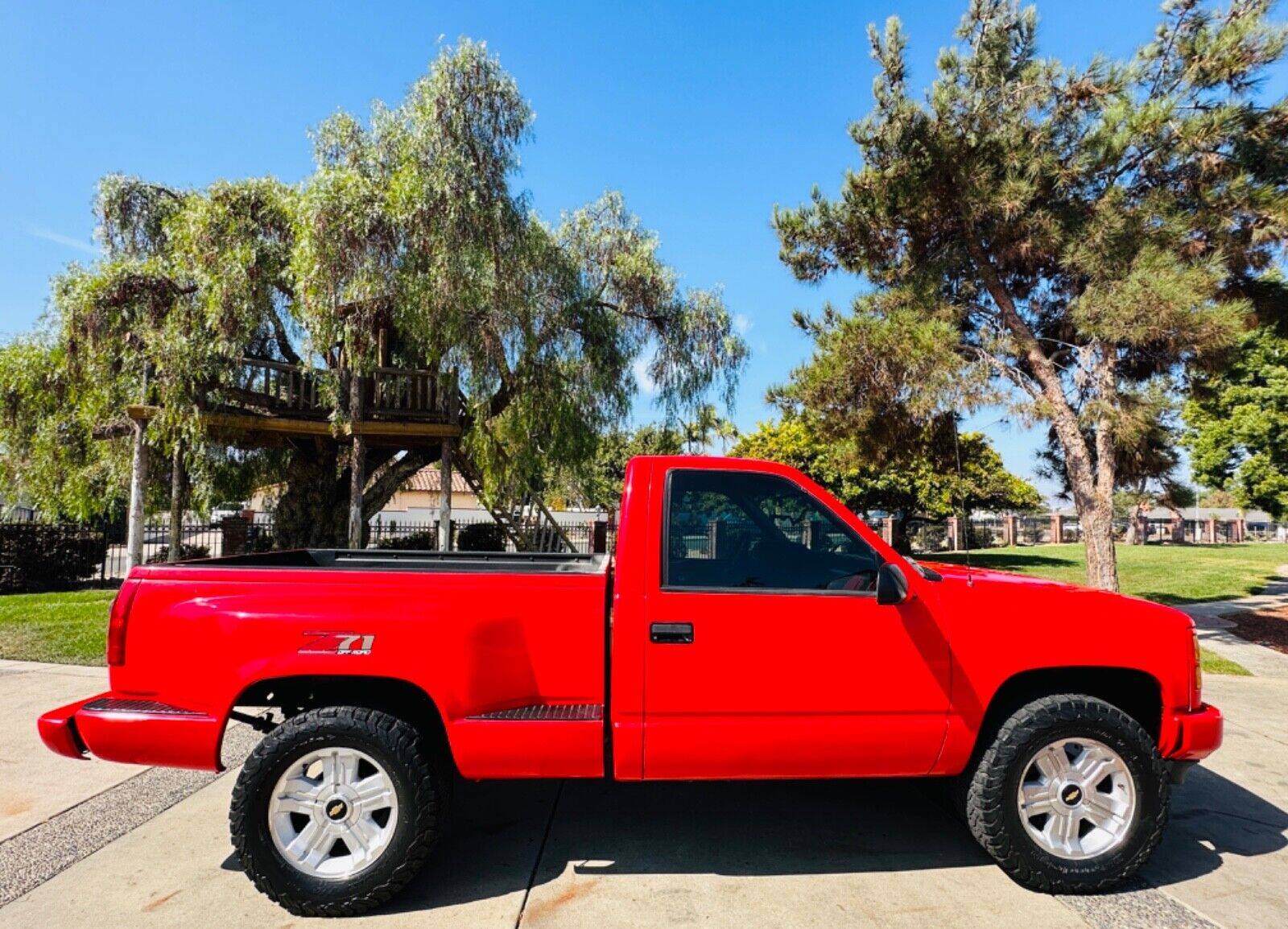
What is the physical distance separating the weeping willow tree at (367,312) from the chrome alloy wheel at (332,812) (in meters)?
10.5

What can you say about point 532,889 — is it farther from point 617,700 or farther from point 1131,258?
point 1131,258

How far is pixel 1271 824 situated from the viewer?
4.07 m

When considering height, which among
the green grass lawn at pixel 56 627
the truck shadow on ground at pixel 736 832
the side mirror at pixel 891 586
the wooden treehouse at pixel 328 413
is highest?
the wooden treehouse at pixel 328 413

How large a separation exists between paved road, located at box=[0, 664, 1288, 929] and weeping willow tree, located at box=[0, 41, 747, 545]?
32.4 ft

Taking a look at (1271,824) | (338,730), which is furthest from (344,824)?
(1271,824)

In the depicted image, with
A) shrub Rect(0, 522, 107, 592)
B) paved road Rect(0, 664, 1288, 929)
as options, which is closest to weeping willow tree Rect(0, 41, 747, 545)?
shrub Rect(0, 522, 107, 592)

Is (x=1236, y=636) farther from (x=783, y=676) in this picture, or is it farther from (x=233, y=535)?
(x=233, y=535)

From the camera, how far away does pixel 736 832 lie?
12.6 feet

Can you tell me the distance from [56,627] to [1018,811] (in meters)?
11.1

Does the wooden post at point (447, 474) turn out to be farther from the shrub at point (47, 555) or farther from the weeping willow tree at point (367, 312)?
the shrub at point (47, 555)

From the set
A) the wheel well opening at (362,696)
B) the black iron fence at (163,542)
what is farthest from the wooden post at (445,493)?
the wheel well opening at (362,696)

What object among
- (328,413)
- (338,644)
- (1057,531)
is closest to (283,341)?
(328,413)

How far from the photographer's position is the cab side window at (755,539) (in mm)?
3330

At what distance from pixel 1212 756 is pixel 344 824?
5.71m
